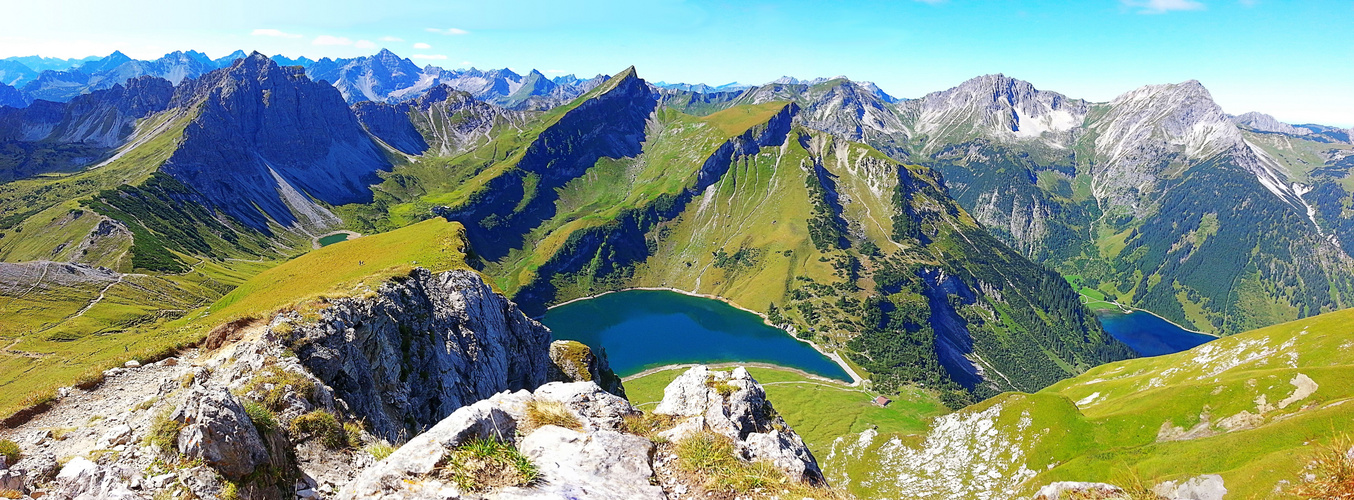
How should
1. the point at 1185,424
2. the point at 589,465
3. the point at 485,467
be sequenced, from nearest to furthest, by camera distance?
the point at 485,467
the point at 589,465
the point at 1185,424

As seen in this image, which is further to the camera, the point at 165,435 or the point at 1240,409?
the point at 1240,409

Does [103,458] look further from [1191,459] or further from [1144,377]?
[1144,377]

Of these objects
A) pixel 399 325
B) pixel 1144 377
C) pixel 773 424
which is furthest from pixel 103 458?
pixel 1144 377

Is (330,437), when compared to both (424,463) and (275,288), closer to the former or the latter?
(424,463)

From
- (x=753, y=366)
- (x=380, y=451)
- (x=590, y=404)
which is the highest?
(x=380, y=451)

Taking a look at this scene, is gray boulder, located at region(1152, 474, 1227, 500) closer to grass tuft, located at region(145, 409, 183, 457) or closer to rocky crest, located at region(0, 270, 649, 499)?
rocky crest, located at region(0, 270, 649, 499)

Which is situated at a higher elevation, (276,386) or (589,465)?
(589,465)

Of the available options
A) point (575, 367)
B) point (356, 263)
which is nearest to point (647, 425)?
point (575, 367)

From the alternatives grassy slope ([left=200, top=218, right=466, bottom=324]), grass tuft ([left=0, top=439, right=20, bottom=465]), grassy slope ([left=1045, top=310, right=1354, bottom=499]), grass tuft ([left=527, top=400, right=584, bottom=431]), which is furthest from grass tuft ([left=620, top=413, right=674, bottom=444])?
grassy slope ([left=200, top=218, right=466, bottom=324])
